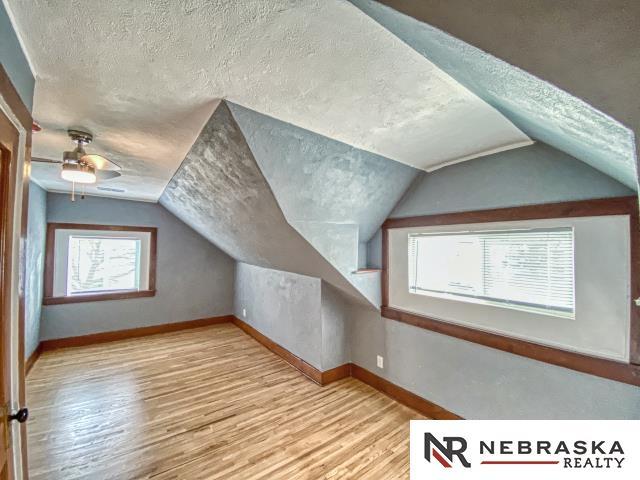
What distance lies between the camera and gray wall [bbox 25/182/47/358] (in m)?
2.87

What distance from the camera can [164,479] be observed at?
1.64 metres

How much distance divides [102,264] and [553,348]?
213 inches

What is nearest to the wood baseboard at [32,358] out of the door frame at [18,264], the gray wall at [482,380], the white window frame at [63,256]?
the white window frame at [63,256]

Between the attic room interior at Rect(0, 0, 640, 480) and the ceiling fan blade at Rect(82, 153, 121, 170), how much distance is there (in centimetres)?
2

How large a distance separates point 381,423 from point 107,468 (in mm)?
1981

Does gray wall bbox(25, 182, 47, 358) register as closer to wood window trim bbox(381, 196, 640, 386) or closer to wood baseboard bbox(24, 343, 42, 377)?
wood baseboard bbox(24, 343, 42, 377)

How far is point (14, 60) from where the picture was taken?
0.87 meters

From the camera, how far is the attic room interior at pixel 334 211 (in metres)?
0.79

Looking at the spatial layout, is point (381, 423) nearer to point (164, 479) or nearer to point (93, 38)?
point (164, 479)

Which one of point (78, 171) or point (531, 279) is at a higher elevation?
point (78, 171)

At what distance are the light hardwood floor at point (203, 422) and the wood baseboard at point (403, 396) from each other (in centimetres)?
8

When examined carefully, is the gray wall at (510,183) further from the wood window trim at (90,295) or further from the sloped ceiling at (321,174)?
the wood window trim at (90,295)

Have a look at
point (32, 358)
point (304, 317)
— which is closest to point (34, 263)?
point (32, 358)

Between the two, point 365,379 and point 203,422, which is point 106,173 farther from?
point 365,379
